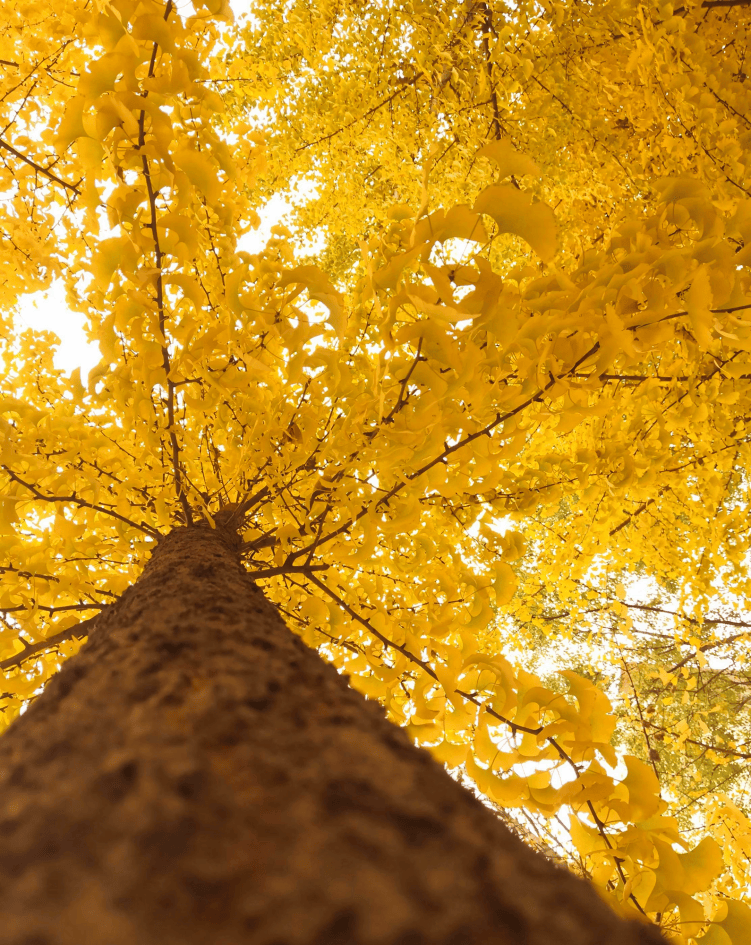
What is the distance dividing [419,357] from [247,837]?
0.68 meters

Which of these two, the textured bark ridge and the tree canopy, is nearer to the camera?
the textured bark ridge

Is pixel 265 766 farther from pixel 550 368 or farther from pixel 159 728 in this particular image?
pixel 550 368

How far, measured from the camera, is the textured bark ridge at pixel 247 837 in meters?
0.21

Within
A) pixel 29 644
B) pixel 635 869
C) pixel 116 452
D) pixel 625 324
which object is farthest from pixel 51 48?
pixel 635 869

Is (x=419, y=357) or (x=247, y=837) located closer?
(x=247, y=837)

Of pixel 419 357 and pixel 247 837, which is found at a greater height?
pixel 419 357

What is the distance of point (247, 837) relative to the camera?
10.3 inches

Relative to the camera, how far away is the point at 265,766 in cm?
33

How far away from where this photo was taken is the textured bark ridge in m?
0.21

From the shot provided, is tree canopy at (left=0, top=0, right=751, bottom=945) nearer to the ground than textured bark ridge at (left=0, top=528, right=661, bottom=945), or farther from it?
farther from it

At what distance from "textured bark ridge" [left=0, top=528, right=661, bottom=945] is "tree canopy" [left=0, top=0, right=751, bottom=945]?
1.47ft

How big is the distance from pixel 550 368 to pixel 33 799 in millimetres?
876

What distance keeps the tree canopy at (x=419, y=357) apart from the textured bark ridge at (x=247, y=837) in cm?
45

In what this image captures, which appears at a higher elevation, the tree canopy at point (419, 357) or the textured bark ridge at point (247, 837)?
the tree canopy at point (419, 357)
